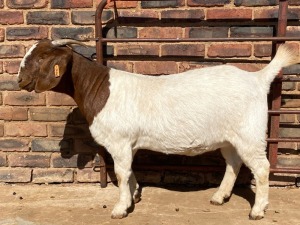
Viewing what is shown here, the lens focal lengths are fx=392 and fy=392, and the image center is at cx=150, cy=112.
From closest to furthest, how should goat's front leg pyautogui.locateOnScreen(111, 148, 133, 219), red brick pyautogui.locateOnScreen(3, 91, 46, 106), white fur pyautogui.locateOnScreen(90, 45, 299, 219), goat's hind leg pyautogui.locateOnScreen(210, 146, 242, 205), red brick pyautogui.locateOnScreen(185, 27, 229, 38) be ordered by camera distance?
white fur pyautogui.locateOnScreen(90, 45, 299, 219), goat's front leg pyautogui.locateOnScreen(111, 148, 133, 219), goat's hind leg pyautogui.locateOnScreen(210, 146, 242, 205), red brick pyautogui.locateOnScreen(185, 27, 229, 38), red brick pyautogui.locateOnScreen(3, 91, 46, 106)

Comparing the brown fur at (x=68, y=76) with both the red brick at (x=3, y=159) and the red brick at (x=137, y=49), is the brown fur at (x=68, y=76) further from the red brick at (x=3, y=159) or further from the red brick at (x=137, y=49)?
the red brick at (x=3, y=159)

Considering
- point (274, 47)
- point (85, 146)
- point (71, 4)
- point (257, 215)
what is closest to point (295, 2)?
point (274, 47)

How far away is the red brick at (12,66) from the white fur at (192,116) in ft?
3.59

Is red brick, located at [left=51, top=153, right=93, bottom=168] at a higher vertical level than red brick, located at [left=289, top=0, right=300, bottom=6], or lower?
lower

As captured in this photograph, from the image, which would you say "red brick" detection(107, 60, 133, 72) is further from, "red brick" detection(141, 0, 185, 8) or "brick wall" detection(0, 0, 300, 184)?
A: "red brick" detection(141, 0, 185, 8)

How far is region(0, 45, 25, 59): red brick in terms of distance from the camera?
3730 millimetres

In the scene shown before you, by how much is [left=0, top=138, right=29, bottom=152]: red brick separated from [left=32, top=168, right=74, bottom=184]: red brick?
27 cm

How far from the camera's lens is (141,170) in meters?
3.96

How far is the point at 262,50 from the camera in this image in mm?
3600

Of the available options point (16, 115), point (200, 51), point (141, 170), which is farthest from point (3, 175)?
point (200, 51)

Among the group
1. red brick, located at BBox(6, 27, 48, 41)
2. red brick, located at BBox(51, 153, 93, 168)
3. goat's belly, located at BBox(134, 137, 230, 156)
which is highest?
red brick, located at BBox(6, 27, 48, 41)

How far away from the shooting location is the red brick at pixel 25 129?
3.88m

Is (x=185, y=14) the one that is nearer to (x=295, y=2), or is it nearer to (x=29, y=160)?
(x=295, y=2)

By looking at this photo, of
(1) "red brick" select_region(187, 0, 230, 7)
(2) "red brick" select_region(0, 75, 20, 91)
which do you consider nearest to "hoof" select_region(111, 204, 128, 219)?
(2) "red brick" select_region(0, 75, 20, 91)
